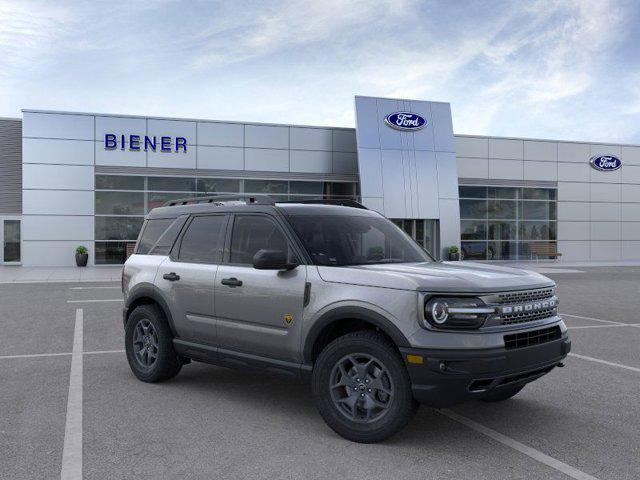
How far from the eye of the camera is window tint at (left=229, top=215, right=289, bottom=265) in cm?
534

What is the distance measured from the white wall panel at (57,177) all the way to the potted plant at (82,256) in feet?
8.82

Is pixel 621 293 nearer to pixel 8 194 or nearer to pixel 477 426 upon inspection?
pixel 477 426

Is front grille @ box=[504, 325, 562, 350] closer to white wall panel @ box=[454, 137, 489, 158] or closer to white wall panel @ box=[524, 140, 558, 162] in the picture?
white wall panel @ box=[454, 137, 489, 158]

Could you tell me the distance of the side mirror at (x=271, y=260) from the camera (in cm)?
480

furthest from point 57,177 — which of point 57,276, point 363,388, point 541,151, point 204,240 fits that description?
point 363,388

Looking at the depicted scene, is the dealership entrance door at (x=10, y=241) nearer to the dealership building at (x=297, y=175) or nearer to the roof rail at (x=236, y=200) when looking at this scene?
the dealership building at (x=297, y=175)

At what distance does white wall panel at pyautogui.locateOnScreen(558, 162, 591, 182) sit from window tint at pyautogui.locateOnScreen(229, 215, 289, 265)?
31.4 meters

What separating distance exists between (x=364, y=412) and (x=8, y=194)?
92.3 feet

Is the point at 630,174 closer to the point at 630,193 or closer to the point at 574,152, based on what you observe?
the point at 630,193

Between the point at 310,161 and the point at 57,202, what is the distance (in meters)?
11.5

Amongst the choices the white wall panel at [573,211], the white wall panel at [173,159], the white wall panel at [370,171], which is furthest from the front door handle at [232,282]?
the white wall panel at [573,211]

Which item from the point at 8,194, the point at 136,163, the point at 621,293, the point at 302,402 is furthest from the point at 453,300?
the point at 8,194

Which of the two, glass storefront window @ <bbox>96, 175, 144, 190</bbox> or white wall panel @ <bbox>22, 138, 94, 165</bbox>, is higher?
white wall panel @ <bbox>22, 138, 94, 165</bbox>

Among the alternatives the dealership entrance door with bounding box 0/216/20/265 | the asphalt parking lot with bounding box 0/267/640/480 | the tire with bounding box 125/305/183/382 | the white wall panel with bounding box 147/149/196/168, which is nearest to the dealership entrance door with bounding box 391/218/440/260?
the white wall panel with bounding box 147/149/196/168
